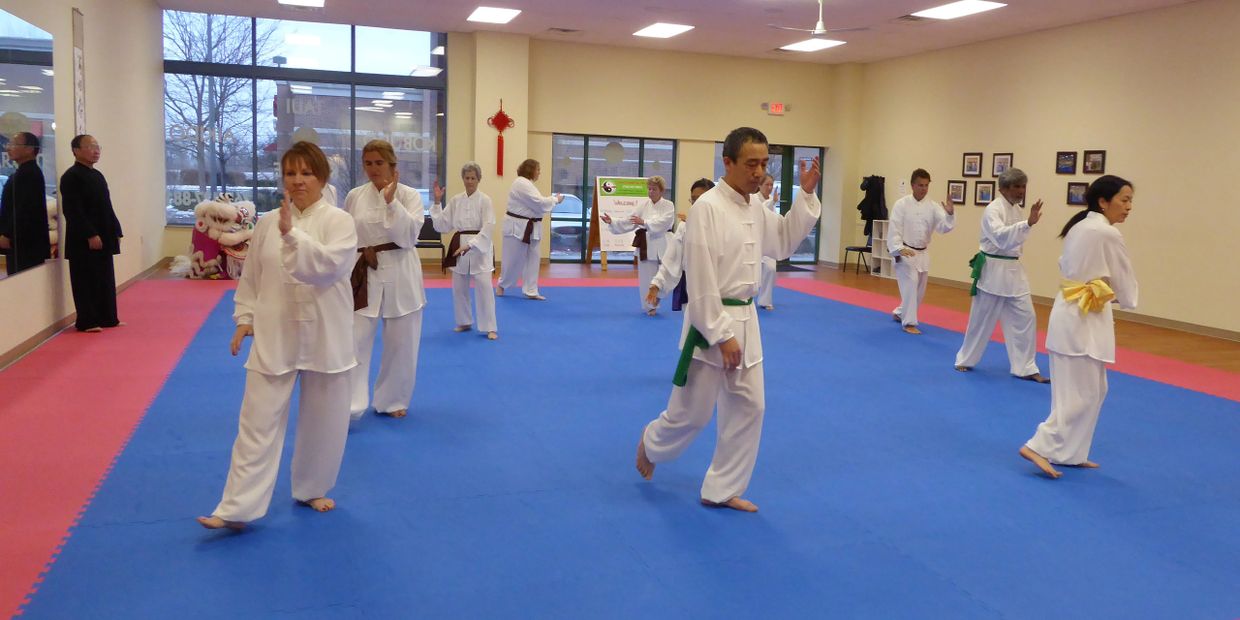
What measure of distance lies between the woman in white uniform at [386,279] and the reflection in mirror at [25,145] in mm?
2793

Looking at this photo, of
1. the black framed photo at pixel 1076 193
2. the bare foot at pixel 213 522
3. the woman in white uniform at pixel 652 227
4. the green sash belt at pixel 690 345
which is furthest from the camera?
the black framed photo at pixel 1076 193

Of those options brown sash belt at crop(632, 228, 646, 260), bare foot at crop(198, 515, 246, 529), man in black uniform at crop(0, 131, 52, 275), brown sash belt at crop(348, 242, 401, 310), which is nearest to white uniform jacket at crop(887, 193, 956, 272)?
brown sash belt at crop(632, 228, 646, 260)

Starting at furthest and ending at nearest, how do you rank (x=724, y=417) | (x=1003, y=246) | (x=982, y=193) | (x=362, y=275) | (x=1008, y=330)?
1. (x=982, y=193)
2. (x=1008, y=330)
3. (x=1003, y=246)
4. (x=362, y=275)
5. (x=724, y=417)

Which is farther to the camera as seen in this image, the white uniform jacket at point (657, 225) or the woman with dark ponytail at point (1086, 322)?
the white uniform jacket at point (657, 225)

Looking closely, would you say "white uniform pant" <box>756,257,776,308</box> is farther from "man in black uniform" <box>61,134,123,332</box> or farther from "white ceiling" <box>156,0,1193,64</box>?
"man in black uniform" <box>61,134,123,332</box>

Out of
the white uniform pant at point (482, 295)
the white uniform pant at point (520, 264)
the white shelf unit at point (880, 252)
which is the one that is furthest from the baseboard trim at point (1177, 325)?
the white uniform pant at point (482, 295)

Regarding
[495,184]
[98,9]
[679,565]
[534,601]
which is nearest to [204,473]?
[534,601]

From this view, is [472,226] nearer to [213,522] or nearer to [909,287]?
[909,287]

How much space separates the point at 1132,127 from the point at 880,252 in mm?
4402

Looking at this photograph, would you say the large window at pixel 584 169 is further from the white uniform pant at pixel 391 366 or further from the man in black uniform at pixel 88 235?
the white uniform pant at pixel 391 366

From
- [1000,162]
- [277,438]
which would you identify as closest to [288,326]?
[277,438]

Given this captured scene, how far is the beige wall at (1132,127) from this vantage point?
873 cm

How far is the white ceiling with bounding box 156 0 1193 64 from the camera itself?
980 cm

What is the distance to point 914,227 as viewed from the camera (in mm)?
8000
